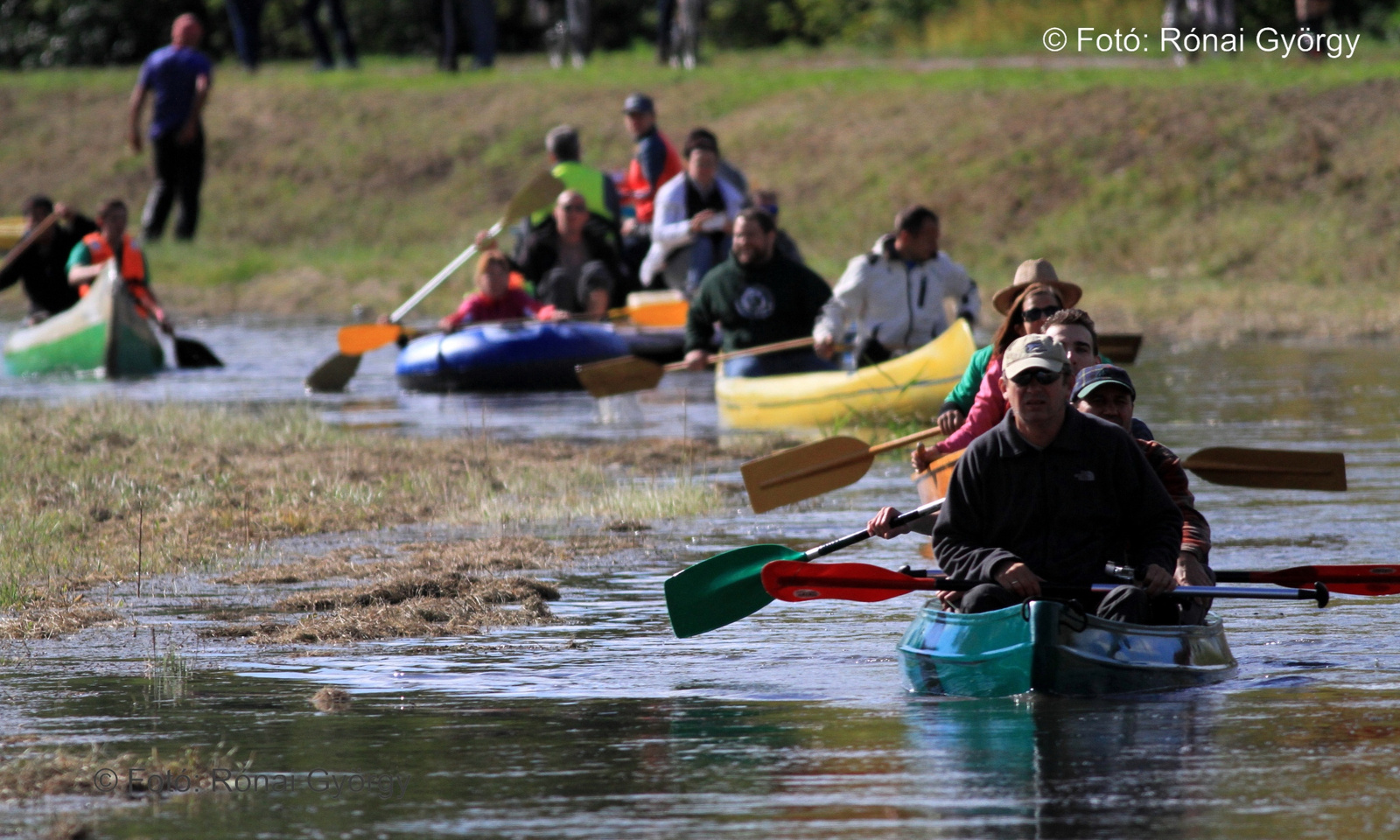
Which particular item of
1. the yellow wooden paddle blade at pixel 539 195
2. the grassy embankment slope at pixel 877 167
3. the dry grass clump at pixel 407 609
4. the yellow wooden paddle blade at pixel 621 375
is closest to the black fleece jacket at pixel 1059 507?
the dry grass clump at pixel 407 609

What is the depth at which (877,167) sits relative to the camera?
3066cm

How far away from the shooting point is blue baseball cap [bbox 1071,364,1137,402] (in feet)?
26.0

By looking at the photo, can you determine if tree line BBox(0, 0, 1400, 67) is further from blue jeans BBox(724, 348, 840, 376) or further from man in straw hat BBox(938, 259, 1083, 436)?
man in straw hat BBox(938, 259, 1083, 436)

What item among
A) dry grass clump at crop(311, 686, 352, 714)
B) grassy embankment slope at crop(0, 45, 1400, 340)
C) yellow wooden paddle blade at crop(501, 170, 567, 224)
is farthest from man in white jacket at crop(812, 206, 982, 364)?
grassy embankment slope at crop(0, 45, 1400, 340)

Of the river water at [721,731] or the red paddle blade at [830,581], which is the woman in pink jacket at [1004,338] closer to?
the river water at [721,731]

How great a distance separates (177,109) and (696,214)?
11.9 m

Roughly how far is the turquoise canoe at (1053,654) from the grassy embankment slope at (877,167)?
15.4m

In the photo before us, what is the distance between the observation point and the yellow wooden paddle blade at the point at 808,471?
10438 millimetres

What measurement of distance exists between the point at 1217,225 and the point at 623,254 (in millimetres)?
8499

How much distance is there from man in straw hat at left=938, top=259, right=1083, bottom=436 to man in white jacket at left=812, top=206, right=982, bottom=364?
4.24 m

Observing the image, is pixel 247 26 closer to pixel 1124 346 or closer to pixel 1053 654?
→ pixel 1124 346

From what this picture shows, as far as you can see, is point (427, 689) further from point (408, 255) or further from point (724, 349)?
point (408, 255)

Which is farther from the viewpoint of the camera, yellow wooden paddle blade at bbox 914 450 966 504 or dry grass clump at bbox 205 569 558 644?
yellow wooden paddle blade at bbox 914 450 966 504

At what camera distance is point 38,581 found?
9.58m
